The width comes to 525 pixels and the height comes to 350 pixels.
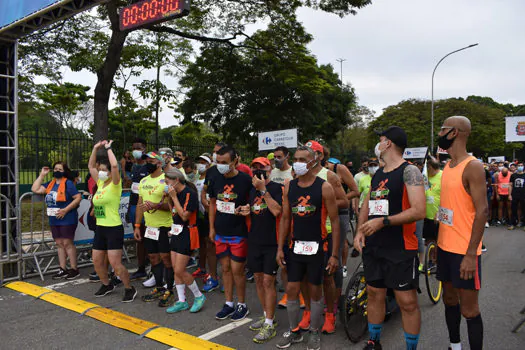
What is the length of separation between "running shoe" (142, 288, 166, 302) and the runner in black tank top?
228 cm

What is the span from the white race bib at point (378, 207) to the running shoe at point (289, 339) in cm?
159

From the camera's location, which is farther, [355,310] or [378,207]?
[355,310]

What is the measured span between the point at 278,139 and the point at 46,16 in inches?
295

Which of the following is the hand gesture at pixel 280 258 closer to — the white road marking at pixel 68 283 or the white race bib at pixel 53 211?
the white road marking at pixel 68 283

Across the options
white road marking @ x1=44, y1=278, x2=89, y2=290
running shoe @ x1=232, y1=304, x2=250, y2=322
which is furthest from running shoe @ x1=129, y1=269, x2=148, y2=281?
running shoe @ x1=232, y1=304, x2=250, y2=322

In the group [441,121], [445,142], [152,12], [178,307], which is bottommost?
[178,307]

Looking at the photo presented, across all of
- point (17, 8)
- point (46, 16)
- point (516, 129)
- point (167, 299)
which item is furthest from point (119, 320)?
point (516, 129)

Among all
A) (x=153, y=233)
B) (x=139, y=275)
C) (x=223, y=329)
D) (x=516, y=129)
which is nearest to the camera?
(x=223, y=329)

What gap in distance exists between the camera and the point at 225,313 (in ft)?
16.0

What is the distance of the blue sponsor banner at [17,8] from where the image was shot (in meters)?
6.79

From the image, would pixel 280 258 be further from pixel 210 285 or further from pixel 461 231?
pixel 210 285

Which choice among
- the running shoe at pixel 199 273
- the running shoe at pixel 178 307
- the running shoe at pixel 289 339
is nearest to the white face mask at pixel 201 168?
the running shoe at pixel 199 273

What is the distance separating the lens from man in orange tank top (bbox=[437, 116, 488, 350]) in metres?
3.13

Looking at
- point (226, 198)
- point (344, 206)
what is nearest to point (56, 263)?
point (226, 198)
